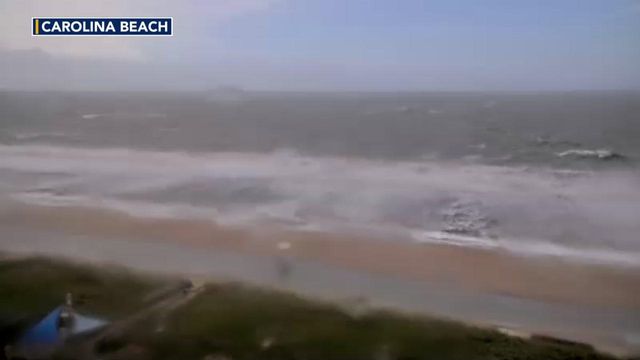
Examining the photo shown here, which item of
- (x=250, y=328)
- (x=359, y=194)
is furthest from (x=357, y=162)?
(x=250, y=328)

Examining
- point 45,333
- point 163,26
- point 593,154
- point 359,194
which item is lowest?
point 45,333

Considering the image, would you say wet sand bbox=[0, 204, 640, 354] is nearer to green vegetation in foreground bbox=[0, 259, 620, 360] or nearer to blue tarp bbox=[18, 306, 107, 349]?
green vegetation in foreground bbox=[0, 259, 620, 360]

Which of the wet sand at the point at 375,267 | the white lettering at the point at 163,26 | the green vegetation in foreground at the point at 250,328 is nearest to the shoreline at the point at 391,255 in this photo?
the wet sand at the point at 375,267

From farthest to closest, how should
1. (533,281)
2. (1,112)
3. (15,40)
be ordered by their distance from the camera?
(1,112), (15,40), (533,281)

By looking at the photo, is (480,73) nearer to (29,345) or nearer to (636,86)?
(636,86)

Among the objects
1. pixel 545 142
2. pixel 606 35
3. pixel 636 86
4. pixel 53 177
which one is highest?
pixel 606 35

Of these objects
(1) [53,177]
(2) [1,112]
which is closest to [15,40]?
(2) [1,112]

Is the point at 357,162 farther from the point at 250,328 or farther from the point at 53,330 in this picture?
the point at 53,330
